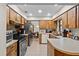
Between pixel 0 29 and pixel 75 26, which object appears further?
pixel 75 26

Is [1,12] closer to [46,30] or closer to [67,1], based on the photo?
[67,1]

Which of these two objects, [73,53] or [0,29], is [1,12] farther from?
[73,53]

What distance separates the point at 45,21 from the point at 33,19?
1173 millimetres

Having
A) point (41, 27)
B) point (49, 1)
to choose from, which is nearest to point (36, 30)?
point (41, 27)

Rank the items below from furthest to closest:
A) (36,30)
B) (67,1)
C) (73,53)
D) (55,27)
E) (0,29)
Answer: (36,30), (55,27), (0,29), (73,53), (67,1)

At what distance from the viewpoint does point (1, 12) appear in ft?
8.71

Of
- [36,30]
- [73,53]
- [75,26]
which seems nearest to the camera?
[73,53]

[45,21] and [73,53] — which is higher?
[45,21]

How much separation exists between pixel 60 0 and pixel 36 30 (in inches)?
491

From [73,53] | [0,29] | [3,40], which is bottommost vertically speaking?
[73,53]

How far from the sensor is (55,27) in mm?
12875

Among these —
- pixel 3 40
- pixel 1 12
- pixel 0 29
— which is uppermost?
pixel 1 12

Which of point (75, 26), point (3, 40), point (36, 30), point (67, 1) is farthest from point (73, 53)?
point (36, 30)

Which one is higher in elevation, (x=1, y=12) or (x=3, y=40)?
(x=1, y=12)
